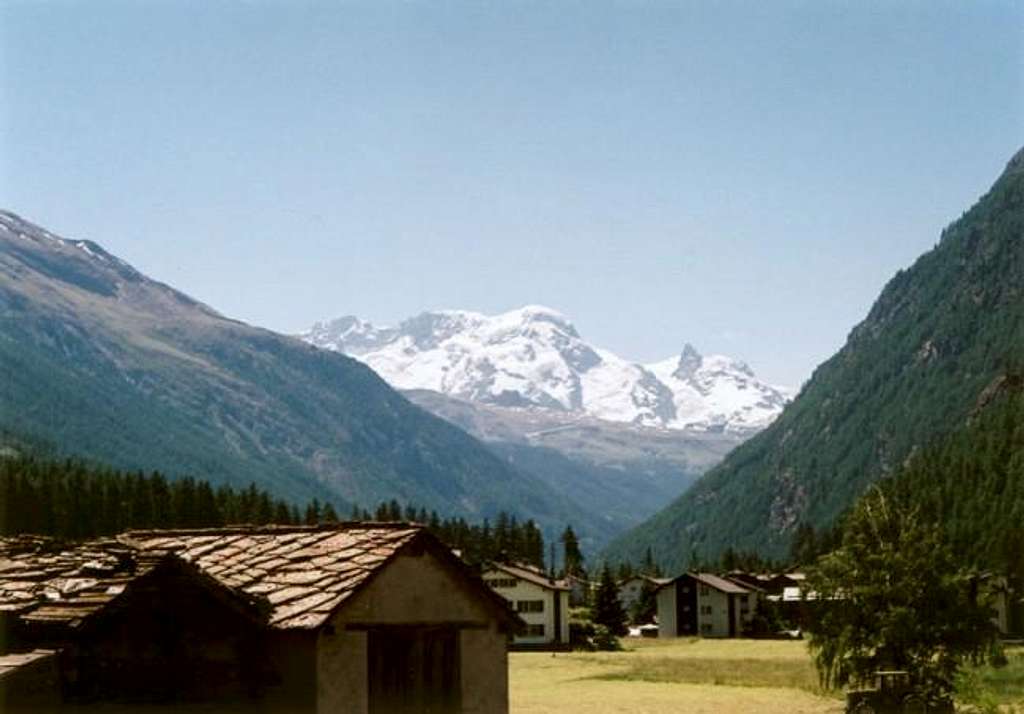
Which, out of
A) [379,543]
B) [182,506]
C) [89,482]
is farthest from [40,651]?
[89,482]

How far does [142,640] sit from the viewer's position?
29562 millimetres

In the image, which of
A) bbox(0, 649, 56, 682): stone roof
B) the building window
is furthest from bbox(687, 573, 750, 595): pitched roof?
bbox(0, 649, 56, 682): stone roof

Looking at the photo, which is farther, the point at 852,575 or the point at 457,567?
the point at 852,575

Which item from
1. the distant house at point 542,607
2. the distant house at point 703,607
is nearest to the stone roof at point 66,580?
the distant house at point 542,607

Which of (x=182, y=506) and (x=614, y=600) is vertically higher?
(x=182, y=506)

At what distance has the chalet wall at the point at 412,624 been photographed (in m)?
31.5

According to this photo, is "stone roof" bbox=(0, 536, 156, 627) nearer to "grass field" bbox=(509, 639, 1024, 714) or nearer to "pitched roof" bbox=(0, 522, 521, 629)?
"pitched roof" bbox=(0, 522, 521, 629)

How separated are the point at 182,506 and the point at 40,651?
143992 mm

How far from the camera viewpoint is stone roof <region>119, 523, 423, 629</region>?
103ft

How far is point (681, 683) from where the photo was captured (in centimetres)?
8225

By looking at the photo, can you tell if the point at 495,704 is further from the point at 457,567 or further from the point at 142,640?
the point at 142,640

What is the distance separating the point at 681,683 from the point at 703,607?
110 m


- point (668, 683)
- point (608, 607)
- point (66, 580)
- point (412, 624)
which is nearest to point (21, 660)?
point (66, 580)

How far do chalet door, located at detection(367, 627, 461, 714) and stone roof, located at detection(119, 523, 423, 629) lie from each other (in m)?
1.58
